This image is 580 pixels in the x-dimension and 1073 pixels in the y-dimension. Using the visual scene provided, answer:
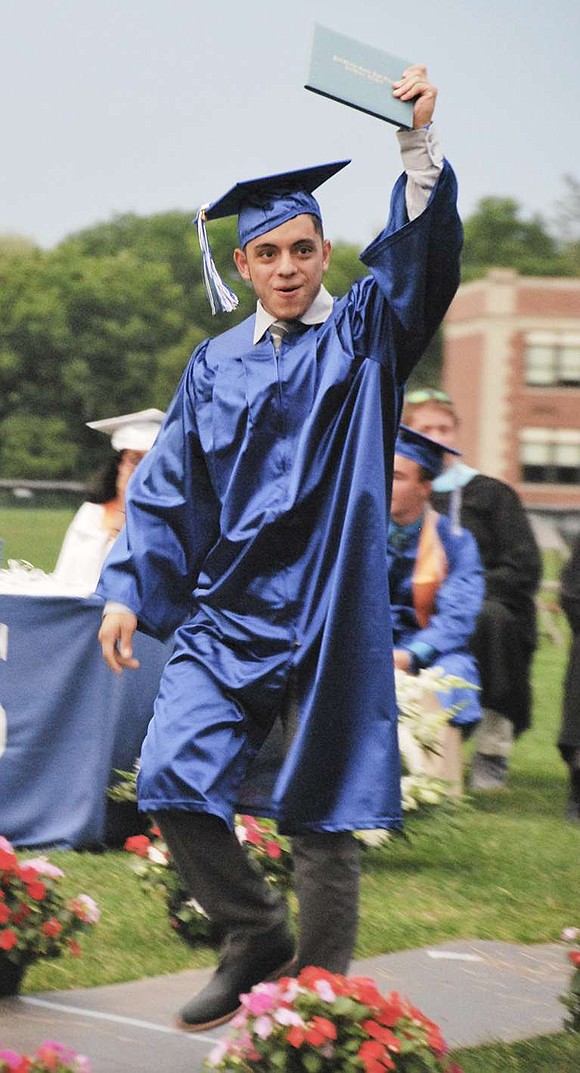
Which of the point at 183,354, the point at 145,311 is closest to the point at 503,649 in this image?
the point at 183,354

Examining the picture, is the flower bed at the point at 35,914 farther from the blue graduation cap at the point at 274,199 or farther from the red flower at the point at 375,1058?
the blue graduation cap at the point at 274,199

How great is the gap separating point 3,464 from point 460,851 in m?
80.9

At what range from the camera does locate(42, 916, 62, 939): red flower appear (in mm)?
4512

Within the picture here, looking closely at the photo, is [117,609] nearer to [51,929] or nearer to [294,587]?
[294,587]

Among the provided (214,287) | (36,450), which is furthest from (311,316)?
(36,450)

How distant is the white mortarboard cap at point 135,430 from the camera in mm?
7695

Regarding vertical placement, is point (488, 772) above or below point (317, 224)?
below

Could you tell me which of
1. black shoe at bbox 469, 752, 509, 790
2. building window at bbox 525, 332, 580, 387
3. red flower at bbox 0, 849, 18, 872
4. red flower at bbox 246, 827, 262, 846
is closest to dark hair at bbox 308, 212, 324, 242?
red flower at bbox 0, 849, 18, 872

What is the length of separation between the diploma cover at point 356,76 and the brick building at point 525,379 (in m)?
77.0

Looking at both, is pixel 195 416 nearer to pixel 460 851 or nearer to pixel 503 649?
pixel 460 851

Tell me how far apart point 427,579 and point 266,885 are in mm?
3258

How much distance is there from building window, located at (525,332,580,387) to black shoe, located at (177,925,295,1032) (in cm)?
7851

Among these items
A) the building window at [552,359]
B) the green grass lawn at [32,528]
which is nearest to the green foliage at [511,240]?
the building window at [552,359]

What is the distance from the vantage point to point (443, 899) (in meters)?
6.19
